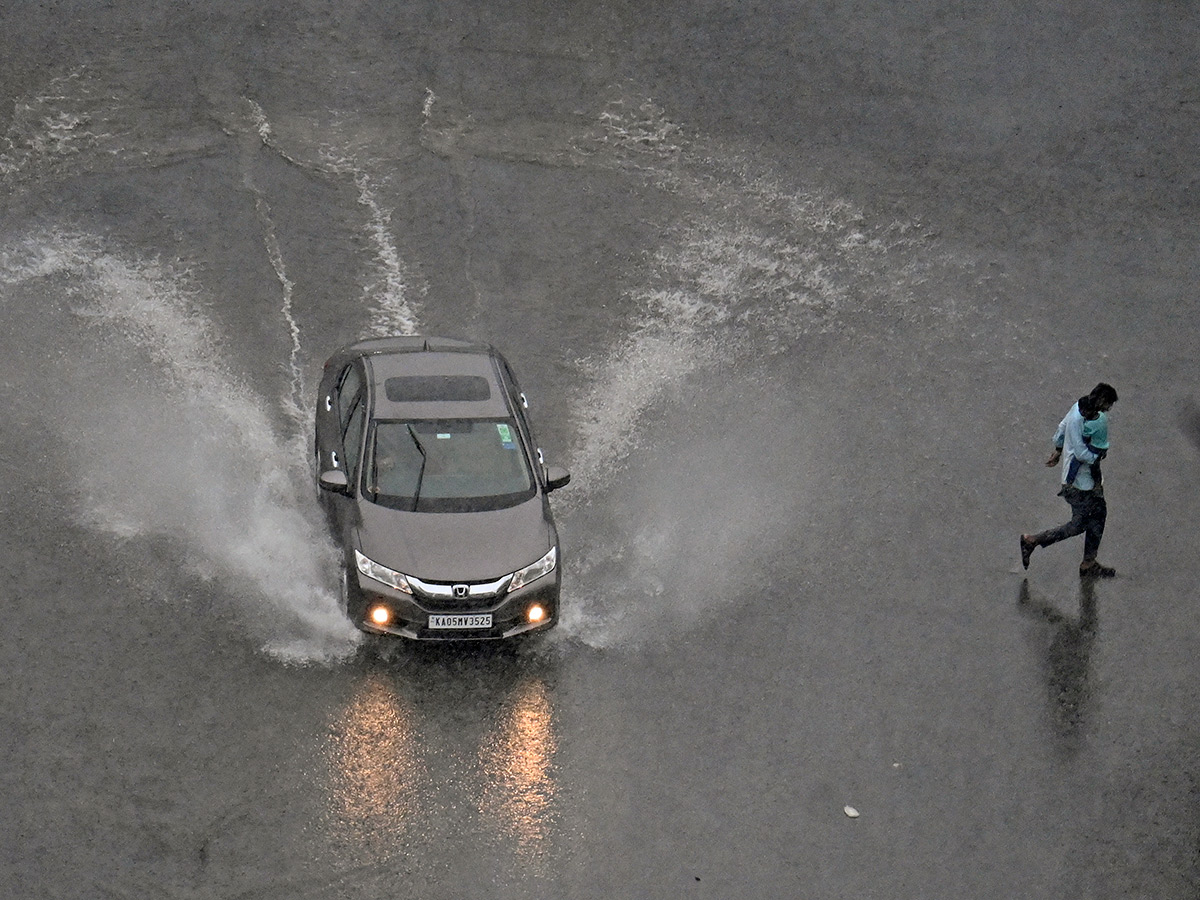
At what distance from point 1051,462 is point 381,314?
23.3 ft

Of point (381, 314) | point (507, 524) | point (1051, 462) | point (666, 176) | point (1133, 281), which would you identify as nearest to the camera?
point (507, 524)

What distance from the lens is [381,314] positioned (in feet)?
50.8

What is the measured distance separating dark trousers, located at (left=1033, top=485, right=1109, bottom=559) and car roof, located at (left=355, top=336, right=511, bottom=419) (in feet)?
15.7

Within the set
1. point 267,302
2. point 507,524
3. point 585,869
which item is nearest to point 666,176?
point 267,302

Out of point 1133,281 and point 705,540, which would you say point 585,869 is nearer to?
point 705,540

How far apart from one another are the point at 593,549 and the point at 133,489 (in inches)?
163

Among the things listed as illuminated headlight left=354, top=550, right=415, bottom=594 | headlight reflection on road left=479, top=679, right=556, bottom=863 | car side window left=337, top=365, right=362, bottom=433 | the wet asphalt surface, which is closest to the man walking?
the wet asphalt surface

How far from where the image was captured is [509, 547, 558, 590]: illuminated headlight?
1106cm

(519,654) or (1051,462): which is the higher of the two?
(1051,462)

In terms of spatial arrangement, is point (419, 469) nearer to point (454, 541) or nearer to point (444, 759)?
point (454, 541)

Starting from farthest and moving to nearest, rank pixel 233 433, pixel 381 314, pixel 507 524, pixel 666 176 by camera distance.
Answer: pixel 666 176
pixel 381 314
pixel 233 433
pixel 507 524

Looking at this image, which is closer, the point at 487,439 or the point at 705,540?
the point at 487,439

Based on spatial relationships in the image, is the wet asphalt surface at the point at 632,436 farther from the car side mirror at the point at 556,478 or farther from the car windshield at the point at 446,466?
the car windshield at the point at 446,466

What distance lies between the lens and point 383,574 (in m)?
11.0
